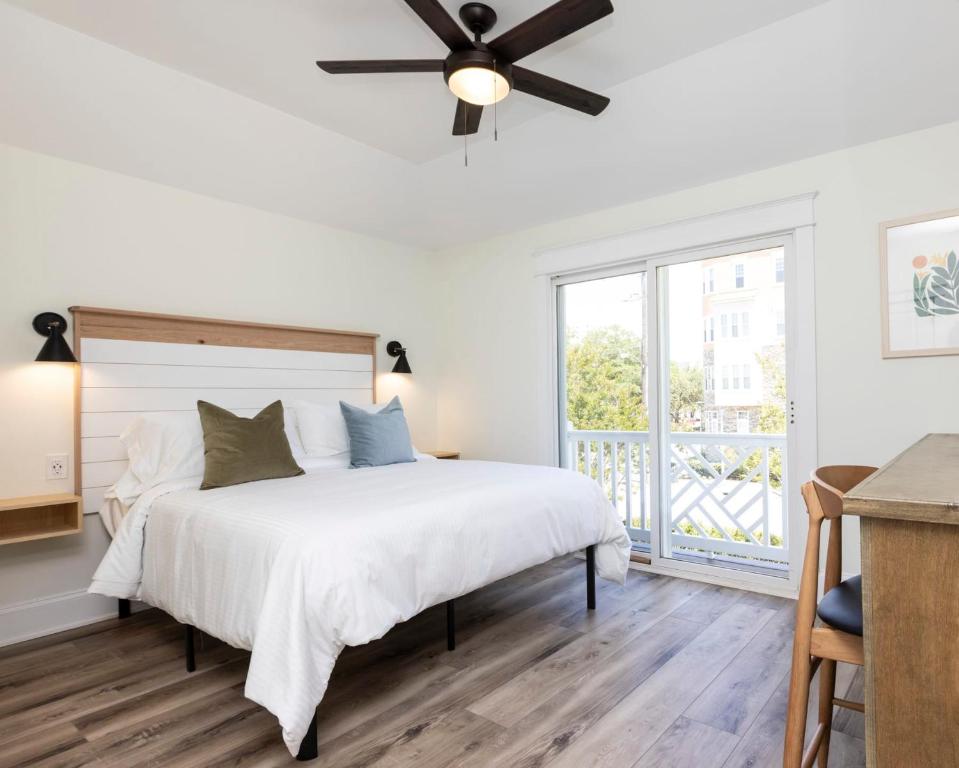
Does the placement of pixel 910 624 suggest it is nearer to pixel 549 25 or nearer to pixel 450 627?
pixel 549 25

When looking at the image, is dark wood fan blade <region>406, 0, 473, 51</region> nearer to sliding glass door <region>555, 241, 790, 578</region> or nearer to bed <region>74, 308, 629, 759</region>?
bed <region>74, 308, 629, 759</region>

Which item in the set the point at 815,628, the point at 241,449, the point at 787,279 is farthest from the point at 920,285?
the point at 241,449

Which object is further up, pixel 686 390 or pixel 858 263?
pixel 858 263

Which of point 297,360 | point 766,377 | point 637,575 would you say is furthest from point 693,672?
point 297,360

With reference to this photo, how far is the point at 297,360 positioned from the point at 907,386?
3.51m

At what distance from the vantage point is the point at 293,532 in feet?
6.43

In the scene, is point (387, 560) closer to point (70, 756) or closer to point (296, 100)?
point (70, 756)

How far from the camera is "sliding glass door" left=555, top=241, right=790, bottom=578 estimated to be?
12.4 ft

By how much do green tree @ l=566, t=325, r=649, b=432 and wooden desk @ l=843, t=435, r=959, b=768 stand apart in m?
3.36

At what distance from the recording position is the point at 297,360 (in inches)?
159

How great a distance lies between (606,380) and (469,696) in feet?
8.78

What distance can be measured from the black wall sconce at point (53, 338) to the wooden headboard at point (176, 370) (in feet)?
0.28

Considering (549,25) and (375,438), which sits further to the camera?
(375,438)

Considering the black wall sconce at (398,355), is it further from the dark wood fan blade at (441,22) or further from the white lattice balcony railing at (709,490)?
the dark wood fan blade at (441,22)
